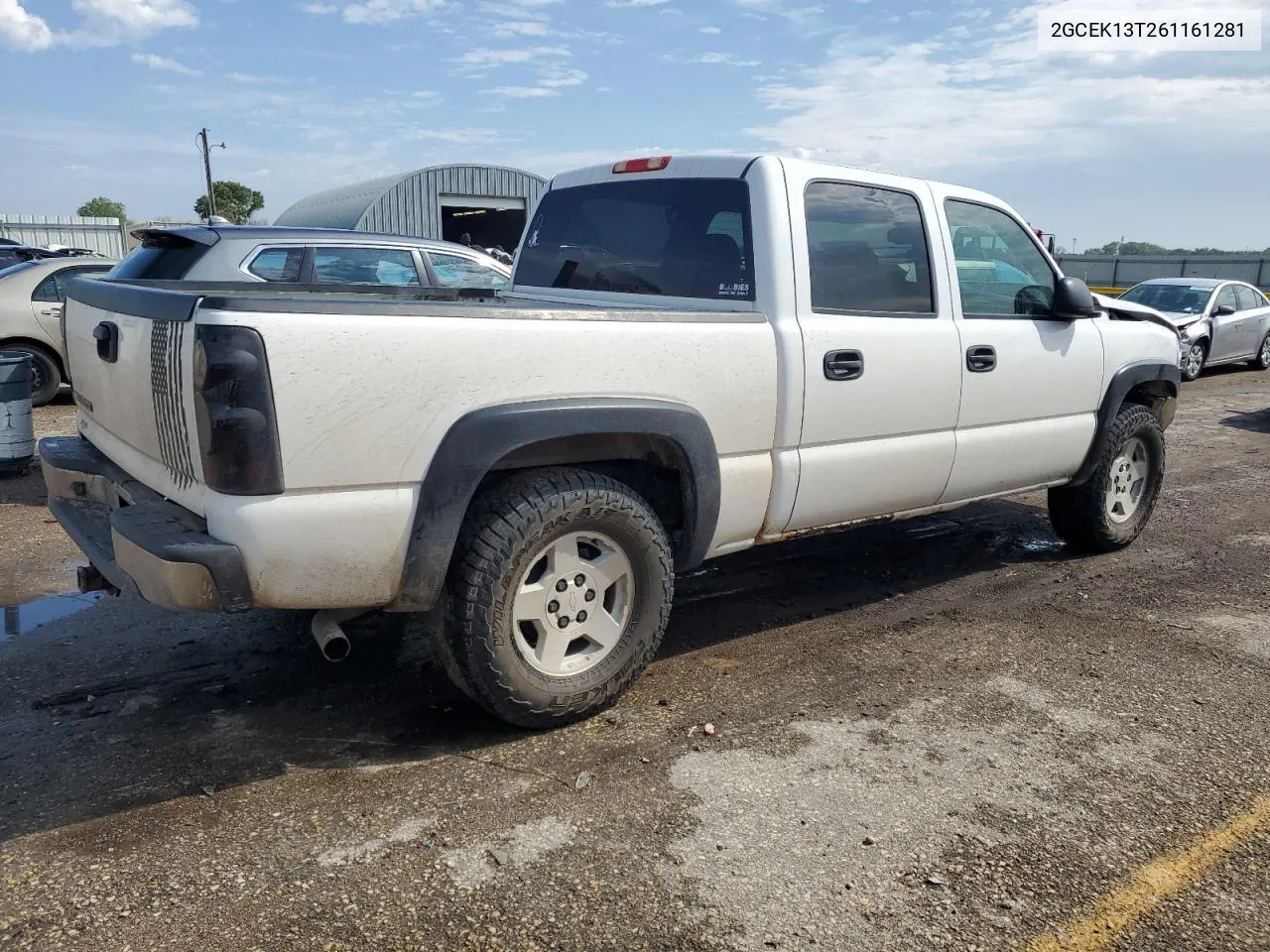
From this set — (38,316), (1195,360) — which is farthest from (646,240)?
(1195,360)

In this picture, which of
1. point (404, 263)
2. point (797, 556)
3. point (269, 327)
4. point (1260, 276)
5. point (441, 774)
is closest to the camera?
point (269, 327)

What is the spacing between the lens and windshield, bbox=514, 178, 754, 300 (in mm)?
4219

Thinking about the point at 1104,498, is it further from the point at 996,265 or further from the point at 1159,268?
the point at 1159,268

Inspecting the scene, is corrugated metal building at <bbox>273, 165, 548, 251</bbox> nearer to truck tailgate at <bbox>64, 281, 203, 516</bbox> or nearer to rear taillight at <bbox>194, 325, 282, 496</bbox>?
truck tailgate at <bbox>64, 281, 203, 516</bbox>

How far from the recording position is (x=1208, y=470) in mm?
8773

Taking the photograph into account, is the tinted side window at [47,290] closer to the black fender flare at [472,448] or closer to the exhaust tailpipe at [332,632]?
the exhaust tailpipe at [332,632]

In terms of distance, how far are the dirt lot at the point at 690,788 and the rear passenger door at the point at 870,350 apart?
2.43 ft

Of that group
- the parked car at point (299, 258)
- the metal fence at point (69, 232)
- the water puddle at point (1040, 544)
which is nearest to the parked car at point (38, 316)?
the parked car at point (299, 258)

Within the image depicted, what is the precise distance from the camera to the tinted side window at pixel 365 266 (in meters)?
8.15

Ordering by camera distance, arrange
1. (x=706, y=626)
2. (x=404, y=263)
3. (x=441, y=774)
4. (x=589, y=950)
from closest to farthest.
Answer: (x=589, y=950) → (x=441, y=774) → (x=706, y=626) → (x=404, y=263)

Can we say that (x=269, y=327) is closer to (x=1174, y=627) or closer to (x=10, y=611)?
(x=10, y=611)

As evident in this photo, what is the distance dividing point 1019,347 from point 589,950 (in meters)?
3.61

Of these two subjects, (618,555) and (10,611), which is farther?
(10,611)

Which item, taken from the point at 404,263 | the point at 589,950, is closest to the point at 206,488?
the point at 589,950
